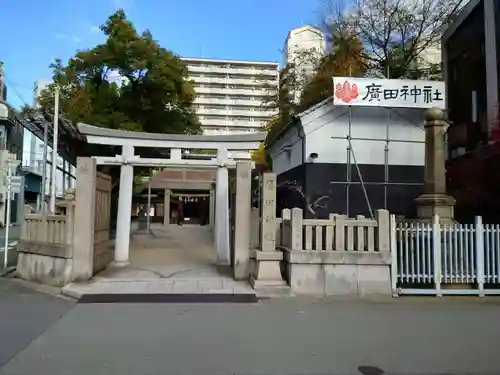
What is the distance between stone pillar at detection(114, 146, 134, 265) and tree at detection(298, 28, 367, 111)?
44.0ft

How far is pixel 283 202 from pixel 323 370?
16947 mm

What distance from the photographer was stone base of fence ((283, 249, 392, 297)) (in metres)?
10.3

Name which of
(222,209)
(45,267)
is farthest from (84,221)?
(222,209)

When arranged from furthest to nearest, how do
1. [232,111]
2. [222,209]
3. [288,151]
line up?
[232,111] → [288,151] → [222,209]

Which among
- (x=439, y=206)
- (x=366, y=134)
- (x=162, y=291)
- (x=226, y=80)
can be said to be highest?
(x=226, y=80)

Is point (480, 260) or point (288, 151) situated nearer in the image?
point (480, 260)

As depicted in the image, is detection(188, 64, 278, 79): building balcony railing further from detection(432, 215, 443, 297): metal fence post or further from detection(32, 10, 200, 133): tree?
detection(432, 215, 443, 297): metal fence post

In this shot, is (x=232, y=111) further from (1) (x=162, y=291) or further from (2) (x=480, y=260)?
(2) (x=480, y=260)

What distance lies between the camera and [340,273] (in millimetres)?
10328

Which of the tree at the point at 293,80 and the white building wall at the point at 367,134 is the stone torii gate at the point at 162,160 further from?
the tree at the point at 293,80

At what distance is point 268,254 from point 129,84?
43.8 ft

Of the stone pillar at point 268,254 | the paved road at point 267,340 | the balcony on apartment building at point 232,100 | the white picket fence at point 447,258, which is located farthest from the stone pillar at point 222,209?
the balcony on apartment building at point 232,100

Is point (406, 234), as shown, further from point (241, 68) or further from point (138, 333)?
point (241, 68)

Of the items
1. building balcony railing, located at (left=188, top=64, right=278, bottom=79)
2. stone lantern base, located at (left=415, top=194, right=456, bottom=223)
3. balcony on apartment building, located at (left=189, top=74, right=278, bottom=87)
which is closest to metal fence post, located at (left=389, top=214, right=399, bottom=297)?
stone lantern base, located at (left=415, top=194, right=456, bottom=223)
